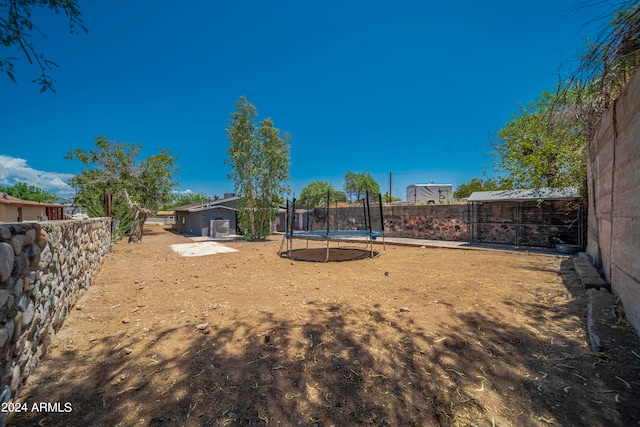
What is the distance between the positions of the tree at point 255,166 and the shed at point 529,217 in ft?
33.1

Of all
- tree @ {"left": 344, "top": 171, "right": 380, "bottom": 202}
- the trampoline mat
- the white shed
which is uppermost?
tree @ {"left": 344, "top": 171, "right": 380, "bottom": 202}

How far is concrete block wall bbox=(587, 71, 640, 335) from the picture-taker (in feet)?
8.84

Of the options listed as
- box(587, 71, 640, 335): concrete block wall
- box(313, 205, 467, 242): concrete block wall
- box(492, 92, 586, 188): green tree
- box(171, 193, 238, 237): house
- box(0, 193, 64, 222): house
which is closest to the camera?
box(587, 71, 640, 335): concrete block wall

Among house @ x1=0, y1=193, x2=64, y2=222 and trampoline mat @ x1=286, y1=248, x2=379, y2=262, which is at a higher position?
house @ x1=0, y1=193, x2=64, y2=222

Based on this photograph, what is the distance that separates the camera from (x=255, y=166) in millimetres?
15602

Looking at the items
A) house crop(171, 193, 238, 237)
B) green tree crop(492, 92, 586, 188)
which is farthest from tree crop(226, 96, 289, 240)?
green tree crop(492, 92, 586, 188)

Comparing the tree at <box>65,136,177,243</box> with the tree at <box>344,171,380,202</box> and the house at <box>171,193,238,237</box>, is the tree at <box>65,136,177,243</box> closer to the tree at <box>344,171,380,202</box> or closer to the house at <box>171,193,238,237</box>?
→ the house at <box>171,193,238,237</box>

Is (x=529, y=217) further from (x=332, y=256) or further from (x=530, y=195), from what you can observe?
(x=332, y=256)

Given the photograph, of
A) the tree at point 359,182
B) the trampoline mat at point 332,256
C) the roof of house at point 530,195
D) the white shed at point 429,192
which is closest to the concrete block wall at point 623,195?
Answer: the trampoline mat at point 332,256

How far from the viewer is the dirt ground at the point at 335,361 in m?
1.84

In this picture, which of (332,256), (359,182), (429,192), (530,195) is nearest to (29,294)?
(332,256)

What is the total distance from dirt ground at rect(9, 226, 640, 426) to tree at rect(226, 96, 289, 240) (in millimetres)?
11151

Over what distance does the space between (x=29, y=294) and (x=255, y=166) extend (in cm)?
1394

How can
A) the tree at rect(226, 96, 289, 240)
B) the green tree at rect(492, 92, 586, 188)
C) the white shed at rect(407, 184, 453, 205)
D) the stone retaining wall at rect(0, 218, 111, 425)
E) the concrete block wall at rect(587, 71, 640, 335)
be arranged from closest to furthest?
the stone retaining wall at rect(0, 218, 111, 425) → the concrete block wall at rect(587, 71, 640, 335) → the green tree at rect(492, 92, 586, 188) → the tree at rect(226, 96, 289, 240) → the white shed at rect(407, 184, 453, 205)
